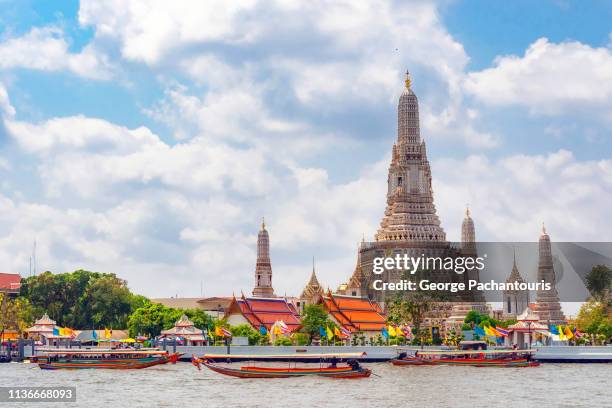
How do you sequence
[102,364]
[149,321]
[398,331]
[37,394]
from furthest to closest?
[149,321] < [398,331] < [102,364] < [37,394]

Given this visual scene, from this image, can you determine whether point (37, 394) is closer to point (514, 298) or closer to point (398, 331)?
point (398, 331)

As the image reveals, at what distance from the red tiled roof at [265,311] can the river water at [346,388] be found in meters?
22.9

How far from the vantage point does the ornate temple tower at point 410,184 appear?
13962 cm

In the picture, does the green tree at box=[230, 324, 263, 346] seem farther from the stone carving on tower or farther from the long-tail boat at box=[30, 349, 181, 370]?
the stone carving on tower

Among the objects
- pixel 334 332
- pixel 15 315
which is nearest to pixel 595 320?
pixel 334 332

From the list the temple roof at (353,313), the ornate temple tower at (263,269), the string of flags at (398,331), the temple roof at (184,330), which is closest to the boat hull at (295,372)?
the string of flags at (398,331)

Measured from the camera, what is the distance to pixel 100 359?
271 feet

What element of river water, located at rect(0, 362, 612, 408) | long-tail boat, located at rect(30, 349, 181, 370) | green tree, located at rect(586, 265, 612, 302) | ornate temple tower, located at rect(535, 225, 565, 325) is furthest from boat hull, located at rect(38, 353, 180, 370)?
ornate temple tower, located at rect(535, 225, 565, 325)

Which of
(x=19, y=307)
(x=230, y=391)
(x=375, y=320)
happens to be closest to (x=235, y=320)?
(x=375, y=320)

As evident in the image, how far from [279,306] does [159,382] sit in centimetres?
4250

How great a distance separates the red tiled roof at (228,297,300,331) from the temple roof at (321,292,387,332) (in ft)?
12.9

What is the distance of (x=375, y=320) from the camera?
11138 cm

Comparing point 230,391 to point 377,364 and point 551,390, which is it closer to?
point 551,390

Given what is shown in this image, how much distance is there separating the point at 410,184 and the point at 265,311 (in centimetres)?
4133
